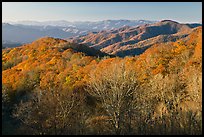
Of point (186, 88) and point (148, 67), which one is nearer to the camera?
point (186, 88)

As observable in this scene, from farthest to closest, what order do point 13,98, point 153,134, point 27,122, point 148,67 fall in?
point 13,98 < point 148,67 < point 27,122 < point 153,134

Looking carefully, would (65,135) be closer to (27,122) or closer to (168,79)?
(27,122)

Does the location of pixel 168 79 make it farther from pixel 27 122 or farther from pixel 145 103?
pixel 27 122

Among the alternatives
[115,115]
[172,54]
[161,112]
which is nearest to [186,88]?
[161,112]

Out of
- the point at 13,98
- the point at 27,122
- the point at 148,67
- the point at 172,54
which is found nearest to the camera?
the point at 27,122

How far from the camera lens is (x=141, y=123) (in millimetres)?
27141

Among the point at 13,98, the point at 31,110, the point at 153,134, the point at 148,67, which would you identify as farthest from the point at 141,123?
the point at 13,98

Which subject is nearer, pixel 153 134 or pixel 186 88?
pixel 153 134

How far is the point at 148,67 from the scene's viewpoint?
41.4 metres

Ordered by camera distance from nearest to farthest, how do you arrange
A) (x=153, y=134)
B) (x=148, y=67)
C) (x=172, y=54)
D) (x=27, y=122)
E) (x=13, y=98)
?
(x=153, y=134) → (x=27, y=122) → (x=148, y=67) → (x=13, y=98) → (x=172, y=54)

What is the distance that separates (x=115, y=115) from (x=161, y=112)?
14.6 ft

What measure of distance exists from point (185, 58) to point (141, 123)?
18710mm

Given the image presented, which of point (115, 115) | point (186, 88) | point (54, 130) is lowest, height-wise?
point (54, 130)

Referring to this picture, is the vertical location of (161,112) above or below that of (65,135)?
above
